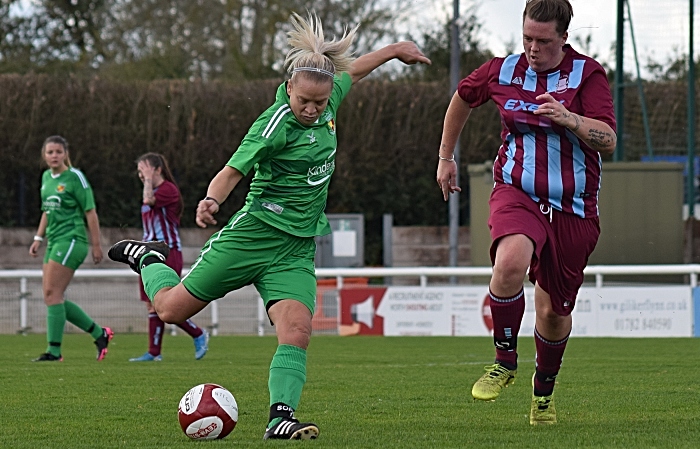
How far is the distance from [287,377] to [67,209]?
22.2 feet

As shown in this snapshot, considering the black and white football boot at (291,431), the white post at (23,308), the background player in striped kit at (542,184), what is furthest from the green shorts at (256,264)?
the white post at (23,308)

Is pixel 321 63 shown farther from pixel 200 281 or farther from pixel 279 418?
pixel 279 418

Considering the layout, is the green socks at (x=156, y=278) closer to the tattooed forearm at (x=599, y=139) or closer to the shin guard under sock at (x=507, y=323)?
the shin guard under sock at (x=507, y=323)

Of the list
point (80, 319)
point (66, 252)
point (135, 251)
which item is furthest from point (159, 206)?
point (135, 251)

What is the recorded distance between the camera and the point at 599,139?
5.96 metres

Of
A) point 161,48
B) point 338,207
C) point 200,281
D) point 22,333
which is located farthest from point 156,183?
point 161,48

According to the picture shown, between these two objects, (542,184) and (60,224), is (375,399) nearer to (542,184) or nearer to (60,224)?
(542,184)

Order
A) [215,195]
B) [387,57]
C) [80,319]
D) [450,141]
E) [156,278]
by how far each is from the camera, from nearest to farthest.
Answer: [215,195]
[156,278]
[450,141]
[387,57]
[80,319]

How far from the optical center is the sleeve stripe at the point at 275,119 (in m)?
5.94

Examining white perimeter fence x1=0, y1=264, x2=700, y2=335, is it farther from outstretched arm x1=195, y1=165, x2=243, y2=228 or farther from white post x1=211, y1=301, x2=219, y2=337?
outstretched arm x1=195, y1=165, x2=243, y2=228

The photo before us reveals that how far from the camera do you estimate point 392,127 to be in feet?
82.1

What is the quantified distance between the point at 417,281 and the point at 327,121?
→ 16.3 meters

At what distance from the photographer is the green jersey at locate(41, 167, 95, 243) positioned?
12.1 meters

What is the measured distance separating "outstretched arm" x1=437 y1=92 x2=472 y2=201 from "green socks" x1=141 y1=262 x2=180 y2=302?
1580 millimetres
